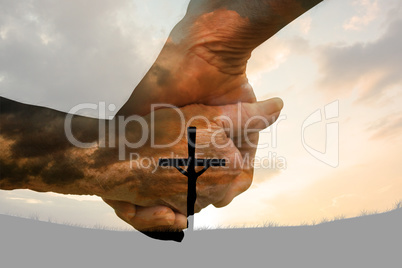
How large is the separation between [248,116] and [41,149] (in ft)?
2.18

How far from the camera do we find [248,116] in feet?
3.91

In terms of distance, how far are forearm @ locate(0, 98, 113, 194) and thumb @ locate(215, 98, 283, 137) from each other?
420 mm

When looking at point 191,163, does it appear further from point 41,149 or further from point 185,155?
point 41,149

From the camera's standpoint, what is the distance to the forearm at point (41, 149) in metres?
→ 1.02

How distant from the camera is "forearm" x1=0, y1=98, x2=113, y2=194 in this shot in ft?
3.35

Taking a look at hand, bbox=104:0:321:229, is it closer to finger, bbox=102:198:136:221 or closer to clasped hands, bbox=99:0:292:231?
clasped hands, bbox=99:0:292:231

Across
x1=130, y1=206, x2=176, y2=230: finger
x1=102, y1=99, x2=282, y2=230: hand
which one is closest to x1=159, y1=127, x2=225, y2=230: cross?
x1=102, y1=99, x2=282, y2=230: hand

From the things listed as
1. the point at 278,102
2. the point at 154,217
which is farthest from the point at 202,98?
the point at 154,217

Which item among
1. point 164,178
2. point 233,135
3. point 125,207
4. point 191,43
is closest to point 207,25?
point 191,43

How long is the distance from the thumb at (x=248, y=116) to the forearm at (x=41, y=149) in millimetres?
420

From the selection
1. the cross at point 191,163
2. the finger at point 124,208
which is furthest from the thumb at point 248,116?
the finger at point 124,208

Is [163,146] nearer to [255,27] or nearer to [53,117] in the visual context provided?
[53,117]

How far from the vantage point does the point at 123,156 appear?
1088 mm

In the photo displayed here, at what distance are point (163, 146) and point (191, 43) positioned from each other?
0.34m
